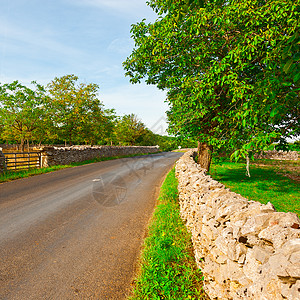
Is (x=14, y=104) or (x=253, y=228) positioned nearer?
(x=253, y=228)

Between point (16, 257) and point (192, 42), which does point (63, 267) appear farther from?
point (192, 42)

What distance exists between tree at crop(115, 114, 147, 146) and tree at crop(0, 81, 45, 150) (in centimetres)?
2143

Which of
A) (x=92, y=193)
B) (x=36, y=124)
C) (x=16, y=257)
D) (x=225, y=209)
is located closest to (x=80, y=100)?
(x=36, y=124)

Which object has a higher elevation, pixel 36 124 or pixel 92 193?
pixel 36 124

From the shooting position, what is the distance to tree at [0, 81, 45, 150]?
26.1m

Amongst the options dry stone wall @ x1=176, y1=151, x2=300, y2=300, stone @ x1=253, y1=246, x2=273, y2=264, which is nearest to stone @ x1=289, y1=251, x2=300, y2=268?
dry stone wall @ x1=176, y1=151, x2=300, y2=300

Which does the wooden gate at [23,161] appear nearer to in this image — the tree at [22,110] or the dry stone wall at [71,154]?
the dry stone wall at [71,154]

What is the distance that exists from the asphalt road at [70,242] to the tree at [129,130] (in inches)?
1597

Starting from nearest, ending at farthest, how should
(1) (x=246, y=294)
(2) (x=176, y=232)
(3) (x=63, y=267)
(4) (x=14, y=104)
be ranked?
(1) (x=246, y=294) → (3) (x=63, y=267) → (2) (x=176, y=232) → (4) (x=14, y=104)

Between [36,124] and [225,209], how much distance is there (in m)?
32.4

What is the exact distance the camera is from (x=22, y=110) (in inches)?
1047

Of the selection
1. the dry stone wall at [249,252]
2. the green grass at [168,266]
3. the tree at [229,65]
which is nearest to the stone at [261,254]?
the dry stone wall at [249,252]

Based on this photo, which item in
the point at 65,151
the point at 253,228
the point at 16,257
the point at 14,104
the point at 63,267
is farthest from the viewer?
the point at 14,104

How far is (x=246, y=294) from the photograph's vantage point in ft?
6.50
